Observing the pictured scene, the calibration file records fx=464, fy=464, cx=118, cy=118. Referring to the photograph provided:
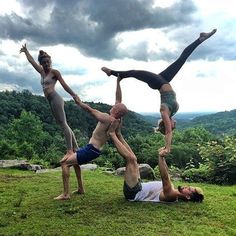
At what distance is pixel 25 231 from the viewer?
763 cm

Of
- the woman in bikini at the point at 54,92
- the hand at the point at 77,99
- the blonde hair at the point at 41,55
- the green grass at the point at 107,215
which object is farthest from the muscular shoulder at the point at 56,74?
the green grass at the point at 107,215

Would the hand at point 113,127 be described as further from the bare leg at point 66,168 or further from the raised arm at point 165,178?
the raised arm at point 165,178

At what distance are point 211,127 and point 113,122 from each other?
211ft

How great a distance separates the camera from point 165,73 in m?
9.66

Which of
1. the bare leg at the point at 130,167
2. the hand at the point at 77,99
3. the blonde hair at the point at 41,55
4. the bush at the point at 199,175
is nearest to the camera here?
the bare leg at the point at 130,167

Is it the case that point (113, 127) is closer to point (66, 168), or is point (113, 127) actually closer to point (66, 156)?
point (66, 156)

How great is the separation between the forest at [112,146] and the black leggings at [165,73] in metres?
5.43

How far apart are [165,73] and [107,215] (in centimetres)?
317

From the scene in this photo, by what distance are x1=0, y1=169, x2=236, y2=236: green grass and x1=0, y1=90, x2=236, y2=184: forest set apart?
150 inches

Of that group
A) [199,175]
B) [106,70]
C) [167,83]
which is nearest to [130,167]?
[167,83]

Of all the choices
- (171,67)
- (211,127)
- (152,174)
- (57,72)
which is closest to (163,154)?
(171,67)

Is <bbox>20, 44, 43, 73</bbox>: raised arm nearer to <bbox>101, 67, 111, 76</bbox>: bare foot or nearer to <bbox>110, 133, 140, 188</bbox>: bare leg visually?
<bbox>101, 67, 111, 76</bbox>: bare foot

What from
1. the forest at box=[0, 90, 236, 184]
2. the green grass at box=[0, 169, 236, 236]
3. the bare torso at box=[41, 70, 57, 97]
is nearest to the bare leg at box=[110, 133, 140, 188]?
the green grass at box=[0, 169, 236, 236]

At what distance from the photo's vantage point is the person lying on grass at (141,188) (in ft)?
30.8
